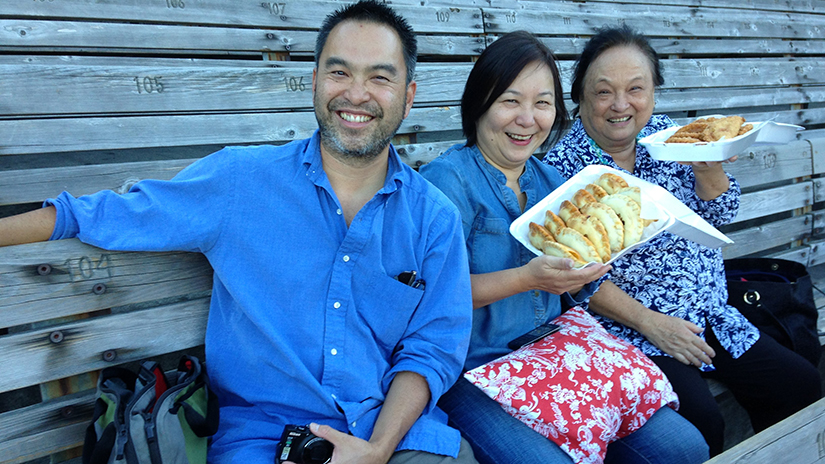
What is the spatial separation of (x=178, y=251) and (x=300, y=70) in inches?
47.0

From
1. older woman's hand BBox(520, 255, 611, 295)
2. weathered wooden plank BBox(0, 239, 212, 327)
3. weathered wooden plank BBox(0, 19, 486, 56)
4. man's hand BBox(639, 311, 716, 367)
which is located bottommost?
man's hand BBox(639, 311, 716, 367)

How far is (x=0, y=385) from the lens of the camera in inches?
54.5

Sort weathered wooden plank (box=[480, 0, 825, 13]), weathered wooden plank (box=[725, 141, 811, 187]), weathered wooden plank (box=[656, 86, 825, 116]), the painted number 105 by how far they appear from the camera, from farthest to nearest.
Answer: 1. weathered wooden plank (box=[656, 86, 825, 116])
2. weathered wooden plank (box=[480, 0, 825, 13])
3. weathered wooden plank (box=[725, 141, 811, 187])
4. the painted number 105

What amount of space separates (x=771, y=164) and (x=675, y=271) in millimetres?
1605

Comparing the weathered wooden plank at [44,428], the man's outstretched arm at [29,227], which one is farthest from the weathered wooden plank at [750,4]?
the weathered wooden plank at [44,428]

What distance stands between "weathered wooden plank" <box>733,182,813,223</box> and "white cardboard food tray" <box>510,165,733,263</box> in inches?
54.4

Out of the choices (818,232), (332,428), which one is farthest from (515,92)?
(818,232)

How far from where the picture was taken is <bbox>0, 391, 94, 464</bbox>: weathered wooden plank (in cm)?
147

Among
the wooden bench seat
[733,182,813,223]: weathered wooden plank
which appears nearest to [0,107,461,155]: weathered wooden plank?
the wooden bench seat

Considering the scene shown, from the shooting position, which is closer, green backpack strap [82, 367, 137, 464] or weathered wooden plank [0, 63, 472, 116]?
green backpack strap [82, 367, 137, 464]

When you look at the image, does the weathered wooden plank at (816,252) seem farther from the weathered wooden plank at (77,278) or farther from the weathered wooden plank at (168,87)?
the weathered wooden plank at (77,278)

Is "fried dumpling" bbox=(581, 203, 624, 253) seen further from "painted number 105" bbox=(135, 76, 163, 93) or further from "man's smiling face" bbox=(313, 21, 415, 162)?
"painted number 105" bbox=(135, 76, 163, 93)

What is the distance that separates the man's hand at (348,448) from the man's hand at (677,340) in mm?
1258

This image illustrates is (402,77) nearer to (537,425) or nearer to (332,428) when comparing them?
(332,428)
